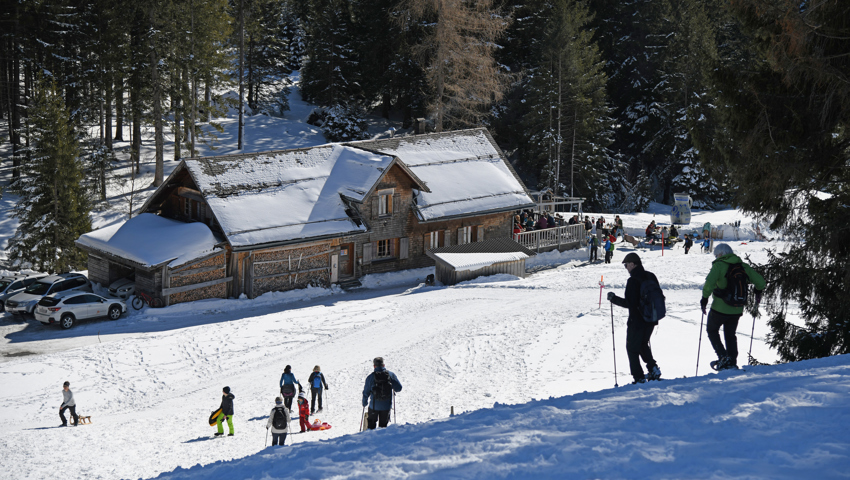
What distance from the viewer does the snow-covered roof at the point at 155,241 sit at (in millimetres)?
27219

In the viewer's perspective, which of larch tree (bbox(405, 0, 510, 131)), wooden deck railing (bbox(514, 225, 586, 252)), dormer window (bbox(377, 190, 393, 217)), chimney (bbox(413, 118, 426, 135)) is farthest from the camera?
larch tree (bbox(405, 0, 510, 131))

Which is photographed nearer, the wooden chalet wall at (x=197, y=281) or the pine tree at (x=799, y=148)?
the pine tree at (x=799, y=148)

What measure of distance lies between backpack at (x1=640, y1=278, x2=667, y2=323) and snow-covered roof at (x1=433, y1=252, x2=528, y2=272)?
66.0 feet

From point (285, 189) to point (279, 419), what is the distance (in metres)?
17.6

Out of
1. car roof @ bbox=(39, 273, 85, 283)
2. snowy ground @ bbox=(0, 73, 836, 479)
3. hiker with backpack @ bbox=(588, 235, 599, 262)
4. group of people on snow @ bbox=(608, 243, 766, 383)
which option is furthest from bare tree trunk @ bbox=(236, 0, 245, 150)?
group of people on snow @ bbox=(608, 243, 766, 383)

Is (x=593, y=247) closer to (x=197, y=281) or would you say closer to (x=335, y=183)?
(x=335, y=183)

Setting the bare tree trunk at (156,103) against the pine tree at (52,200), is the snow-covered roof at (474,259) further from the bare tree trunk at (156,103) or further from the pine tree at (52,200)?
the bare tree trunk at (156,103)

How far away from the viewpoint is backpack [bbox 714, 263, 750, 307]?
10.9 metres

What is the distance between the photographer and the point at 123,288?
91.6ft

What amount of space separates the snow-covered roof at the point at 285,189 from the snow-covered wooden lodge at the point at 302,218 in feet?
0.15

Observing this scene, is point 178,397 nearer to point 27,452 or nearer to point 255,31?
point 27,452

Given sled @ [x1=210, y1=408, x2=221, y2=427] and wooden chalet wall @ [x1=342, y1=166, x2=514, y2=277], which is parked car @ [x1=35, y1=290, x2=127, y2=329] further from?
sled @ [x1=210, y1=408, x2=221, y2=427]

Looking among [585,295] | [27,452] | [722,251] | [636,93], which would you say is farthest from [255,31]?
[722,251]

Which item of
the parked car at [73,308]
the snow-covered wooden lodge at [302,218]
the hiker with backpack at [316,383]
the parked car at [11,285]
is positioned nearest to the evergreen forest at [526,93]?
the parked car at [11,285]
